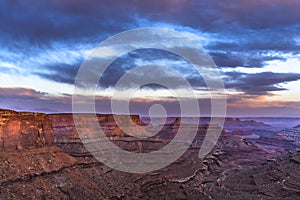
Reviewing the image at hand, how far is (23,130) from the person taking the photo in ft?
179

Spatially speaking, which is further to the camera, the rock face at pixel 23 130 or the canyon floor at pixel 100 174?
the rock face at pixel 23 130

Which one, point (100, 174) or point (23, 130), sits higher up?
point (23, 130)

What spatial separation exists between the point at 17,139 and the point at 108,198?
16160mm

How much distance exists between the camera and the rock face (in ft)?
170

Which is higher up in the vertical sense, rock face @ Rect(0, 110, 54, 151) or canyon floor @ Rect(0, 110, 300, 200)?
rock face @ Rect(0, 110, 54, 151)

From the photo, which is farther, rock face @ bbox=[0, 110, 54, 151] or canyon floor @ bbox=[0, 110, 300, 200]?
rock face @ bbox=[0, 110, 54, 151]

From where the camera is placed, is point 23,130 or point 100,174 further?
point 100,174

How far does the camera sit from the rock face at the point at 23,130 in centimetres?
5184

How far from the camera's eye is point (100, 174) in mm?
61406

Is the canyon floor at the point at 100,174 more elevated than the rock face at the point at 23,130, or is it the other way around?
the rock face at the point at 23,130

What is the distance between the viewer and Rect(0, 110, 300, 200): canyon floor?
161 ft

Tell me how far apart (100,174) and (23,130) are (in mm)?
15036

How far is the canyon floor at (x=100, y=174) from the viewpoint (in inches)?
1933

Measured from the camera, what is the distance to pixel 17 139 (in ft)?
176
